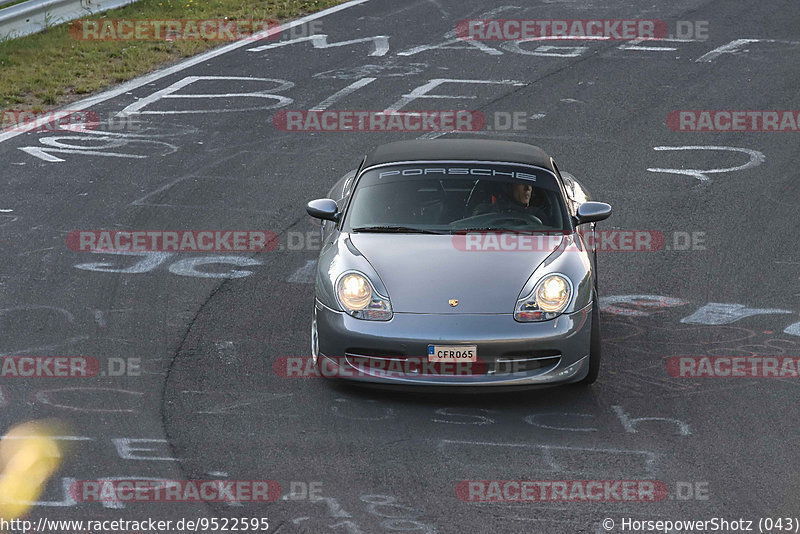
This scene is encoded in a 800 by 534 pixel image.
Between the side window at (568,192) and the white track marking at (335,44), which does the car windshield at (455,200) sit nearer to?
the side window at (568,192)

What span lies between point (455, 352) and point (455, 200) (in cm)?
153

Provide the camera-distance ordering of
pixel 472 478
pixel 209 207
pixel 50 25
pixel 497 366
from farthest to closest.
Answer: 1. pixel 50 25
2. pixel 209 207
3. pixel 497 366
4. pixel 472 478

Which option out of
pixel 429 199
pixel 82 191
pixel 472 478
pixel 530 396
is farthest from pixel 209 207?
pixel 472 478

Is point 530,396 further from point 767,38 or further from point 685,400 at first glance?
point 767,38

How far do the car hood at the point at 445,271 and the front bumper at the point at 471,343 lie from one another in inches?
4.2

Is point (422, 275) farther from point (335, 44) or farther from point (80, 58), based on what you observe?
point (335, 44)

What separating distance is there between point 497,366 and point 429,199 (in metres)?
1.61

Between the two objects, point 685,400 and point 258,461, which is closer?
point 258,461

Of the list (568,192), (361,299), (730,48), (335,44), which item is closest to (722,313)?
(568,192)

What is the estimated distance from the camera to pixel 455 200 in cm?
823

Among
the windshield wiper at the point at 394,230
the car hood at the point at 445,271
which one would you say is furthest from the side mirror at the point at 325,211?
the car hood at the point at 445,271

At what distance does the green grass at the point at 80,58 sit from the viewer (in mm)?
14977

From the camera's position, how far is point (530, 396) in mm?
7465

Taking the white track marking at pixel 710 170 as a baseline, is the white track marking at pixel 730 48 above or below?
above
